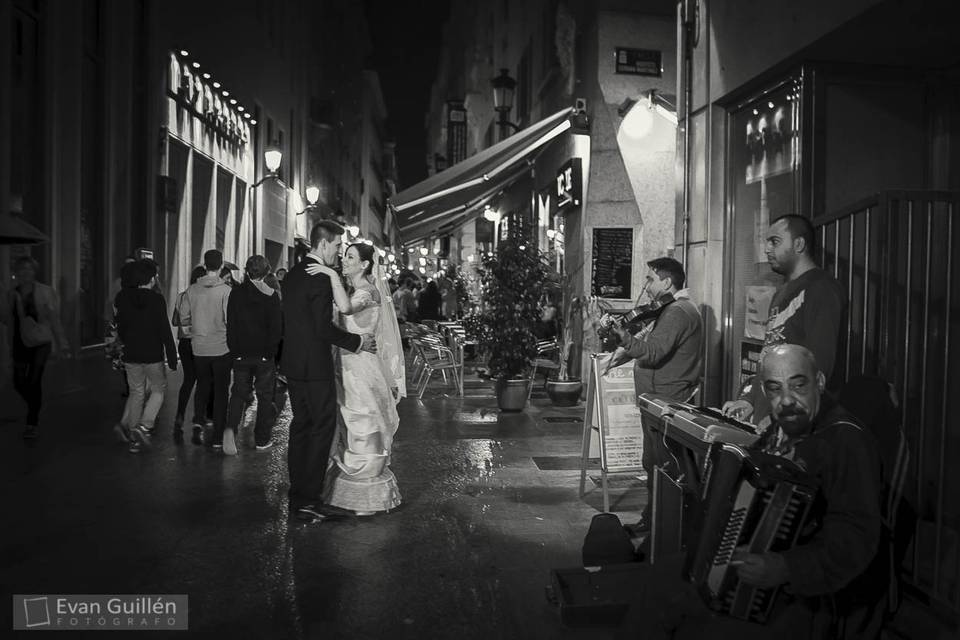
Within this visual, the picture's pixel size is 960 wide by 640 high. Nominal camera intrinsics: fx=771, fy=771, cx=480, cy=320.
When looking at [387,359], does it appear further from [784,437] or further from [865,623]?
[865,623]

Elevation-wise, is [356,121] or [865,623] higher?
[356,121]

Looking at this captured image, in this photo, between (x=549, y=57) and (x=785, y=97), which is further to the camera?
(x=549, y=57)

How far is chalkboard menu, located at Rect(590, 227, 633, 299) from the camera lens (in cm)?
1127

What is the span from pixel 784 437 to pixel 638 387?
272 cm

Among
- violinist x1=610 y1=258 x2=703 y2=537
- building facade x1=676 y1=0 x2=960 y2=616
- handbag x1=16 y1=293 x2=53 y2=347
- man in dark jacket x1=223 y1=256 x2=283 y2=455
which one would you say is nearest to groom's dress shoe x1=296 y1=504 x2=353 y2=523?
violinist x1=610 y1=258 x2=703 y2=537

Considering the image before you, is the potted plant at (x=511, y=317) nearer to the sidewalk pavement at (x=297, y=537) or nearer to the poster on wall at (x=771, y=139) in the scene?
the sidewalk pavement at (x=297, y=537)

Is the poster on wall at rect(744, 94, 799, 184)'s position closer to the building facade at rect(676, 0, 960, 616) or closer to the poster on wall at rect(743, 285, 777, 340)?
the building facade at rect(676, 0, 960, 616)

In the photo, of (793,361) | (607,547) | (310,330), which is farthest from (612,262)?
(793,361)

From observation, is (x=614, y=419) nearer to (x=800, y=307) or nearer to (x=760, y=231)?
(x=760, y=231)

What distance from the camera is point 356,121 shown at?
57.8 m

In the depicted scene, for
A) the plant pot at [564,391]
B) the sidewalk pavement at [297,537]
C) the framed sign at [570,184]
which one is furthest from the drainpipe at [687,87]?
the framed sign at [570,184]

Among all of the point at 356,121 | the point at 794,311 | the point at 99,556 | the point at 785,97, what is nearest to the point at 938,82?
the point at 785,97

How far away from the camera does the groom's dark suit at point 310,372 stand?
5586 millimetres

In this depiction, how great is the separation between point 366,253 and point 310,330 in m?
0.88
